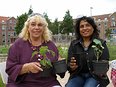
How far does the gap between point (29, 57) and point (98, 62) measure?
0.73 m

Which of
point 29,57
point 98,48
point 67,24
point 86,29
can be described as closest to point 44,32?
point 29,57

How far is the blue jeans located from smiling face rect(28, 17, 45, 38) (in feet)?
2.07

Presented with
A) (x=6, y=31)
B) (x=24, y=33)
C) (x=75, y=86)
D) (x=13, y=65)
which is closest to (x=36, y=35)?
(x=24, y=33)

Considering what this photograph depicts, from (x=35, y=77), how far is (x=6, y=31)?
238 feet

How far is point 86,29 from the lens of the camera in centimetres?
345

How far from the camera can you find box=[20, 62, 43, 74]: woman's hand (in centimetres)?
295

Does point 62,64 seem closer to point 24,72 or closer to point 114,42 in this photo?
point 24,72

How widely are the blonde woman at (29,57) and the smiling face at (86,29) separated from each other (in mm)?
390

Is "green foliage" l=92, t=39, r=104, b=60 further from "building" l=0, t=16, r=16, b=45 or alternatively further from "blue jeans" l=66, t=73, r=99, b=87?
"building" l=0, t=16, r=16, b=45

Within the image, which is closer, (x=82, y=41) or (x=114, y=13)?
(x=82, y=41)

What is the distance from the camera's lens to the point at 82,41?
3.54 m

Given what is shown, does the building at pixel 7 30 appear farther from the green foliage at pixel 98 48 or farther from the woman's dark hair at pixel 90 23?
the green foliage at pixel 98 48

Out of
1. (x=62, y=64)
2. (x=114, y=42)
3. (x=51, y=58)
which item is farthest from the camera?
(x=114, y=42)

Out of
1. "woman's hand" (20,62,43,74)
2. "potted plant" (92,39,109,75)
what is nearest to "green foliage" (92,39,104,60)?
"potted plant" (92,39,109,75)
